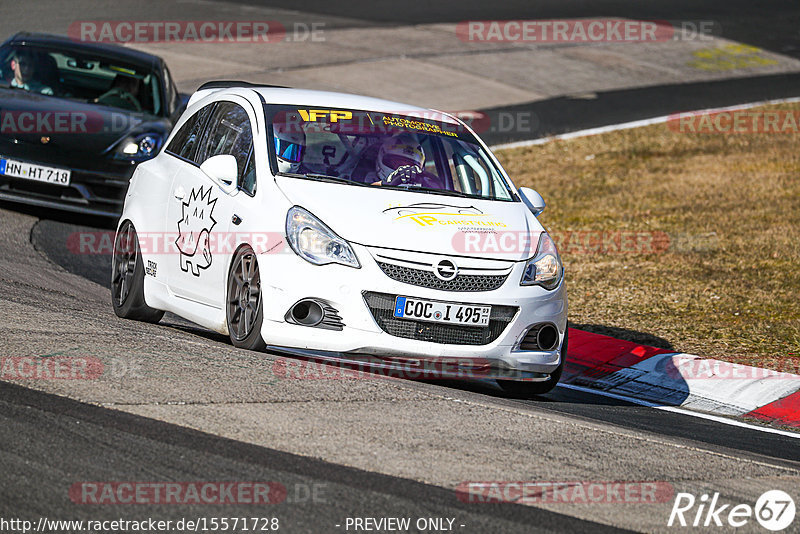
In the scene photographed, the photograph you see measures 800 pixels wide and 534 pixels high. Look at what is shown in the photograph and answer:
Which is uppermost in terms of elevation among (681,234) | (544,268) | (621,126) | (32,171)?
(544,268)

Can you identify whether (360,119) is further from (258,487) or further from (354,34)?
(354,34)

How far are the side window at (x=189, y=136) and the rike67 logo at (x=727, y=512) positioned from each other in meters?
4.31

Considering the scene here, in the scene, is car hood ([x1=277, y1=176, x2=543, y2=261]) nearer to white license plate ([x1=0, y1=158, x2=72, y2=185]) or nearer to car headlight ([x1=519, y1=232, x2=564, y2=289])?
car headlight ([x1=519, y1=232, x2=564, y2=289])

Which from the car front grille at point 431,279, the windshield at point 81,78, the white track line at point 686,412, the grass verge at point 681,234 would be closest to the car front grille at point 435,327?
the car front grille at point 431,279

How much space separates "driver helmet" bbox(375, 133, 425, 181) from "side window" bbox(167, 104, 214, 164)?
129cm

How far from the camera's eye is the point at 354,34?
26.5 m

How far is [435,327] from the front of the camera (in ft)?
22.3

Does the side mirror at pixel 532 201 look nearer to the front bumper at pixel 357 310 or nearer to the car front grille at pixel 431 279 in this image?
the front bumper at pixel 357 310

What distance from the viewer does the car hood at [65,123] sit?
1152 centimetres

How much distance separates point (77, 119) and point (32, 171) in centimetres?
86

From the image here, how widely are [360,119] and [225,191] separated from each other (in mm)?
1117

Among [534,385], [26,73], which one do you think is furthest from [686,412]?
[26,73]

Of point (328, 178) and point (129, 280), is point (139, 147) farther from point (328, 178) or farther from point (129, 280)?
point (328, 178)

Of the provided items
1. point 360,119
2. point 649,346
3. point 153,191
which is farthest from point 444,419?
point 649,346
